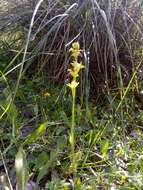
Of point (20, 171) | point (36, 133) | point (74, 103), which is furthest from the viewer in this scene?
point (74, 103)

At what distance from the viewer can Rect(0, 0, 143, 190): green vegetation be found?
1.10 m

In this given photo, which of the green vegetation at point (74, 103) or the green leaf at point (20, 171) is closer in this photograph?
the green leaf at point (20, 171)

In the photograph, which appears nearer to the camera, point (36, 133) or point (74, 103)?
point (36, 133)

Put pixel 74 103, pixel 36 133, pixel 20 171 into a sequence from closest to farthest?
1. pixel 20 171
2. pixel 36 133
3. pixel 74 103

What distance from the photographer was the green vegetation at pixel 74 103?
1.10m

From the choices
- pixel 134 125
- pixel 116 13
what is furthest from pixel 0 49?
pixel 134 125

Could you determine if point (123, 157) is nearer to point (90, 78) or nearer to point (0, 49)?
point (90, 78)

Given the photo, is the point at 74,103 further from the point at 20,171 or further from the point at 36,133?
the point at 20,171

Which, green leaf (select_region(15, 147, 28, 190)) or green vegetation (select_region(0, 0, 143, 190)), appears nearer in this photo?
green leaf (select_region(15, 147, 28, 190))

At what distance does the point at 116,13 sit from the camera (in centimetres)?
163

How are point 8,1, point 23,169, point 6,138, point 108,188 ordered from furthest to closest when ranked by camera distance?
point 8,1, point 6,138, point 108,188, point 23,169

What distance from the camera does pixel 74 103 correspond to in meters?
1.22

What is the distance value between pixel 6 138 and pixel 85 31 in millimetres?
581

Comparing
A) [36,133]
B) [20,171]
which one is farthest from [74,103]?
[20,171]
